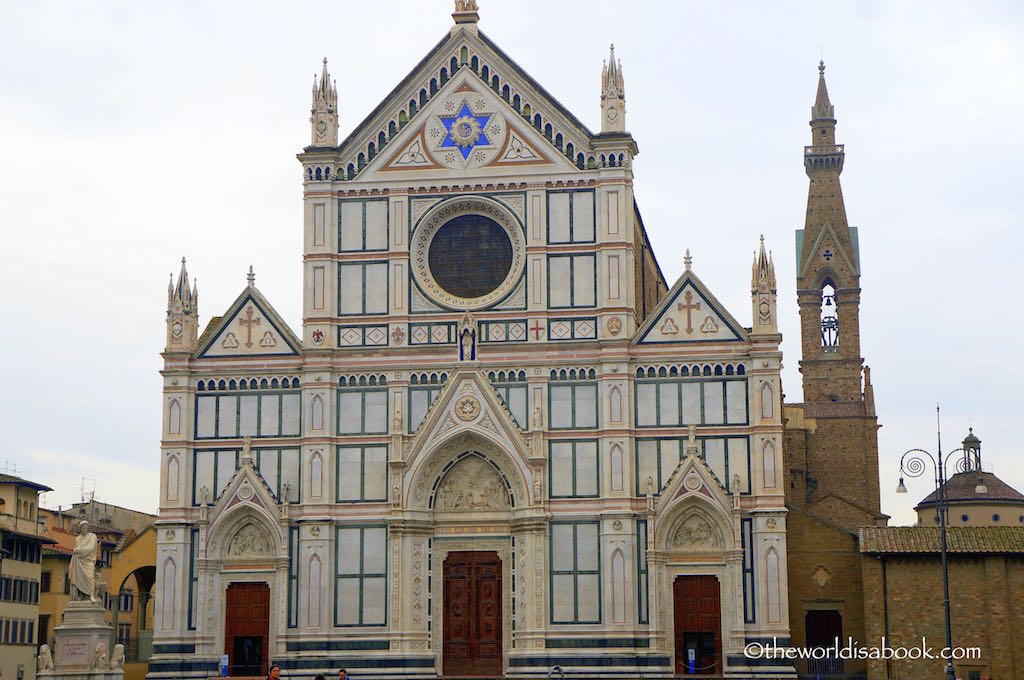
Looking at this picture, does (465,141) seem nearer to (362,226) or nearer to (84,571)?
(362,226)

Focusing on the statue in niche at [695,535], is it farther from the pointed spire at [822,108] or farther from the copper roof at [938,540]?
the pointed spire at [822,108]

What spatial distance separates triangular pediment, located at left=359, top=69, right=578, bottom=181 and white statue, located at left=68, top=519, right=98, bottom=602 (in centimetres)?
1456

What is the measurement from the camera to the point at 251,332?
4650 centimetres

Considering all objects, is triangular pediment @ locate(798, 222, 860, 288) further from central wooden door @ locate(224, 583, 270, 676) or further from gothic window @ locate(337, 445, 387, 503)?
central wooden door @ locate(224, 583, 270, 676)

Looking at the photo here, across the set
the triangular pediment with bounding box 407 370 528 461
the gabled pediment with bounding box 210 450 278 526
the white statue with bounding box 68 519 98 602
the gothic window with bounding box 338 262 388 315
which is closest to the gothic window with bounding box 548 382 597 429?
the triangular pediment with bounding box 407 370 528 461

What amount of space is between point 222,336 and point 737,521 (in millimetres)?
17219

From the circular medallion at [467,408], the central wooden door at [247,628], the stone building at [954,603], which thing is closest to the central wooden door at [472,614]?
the circular medallion at [467,408]

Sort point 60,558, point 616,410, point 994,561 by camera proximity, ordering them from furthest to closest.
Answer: point 60,558 < point 616,410 < point 994,561

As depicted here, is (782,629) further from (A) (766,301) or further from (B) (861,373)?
(B) (861,373)

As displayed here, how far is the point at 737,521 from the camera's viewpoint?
43.1 meters

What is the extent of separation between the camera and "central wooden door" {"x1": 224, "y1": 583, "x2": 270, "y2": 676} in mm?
44781

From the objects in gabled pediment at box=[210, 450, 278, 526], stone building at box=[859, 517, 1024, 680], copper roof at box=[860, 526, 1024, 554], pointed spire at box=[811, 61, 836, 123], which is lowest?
stone building at box=[859, 517, 1024, 680]

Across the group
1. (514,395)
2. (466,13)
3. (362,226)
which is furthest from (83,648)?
(466,13)

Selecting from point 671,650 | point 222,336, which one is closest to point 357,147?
point 222,336
